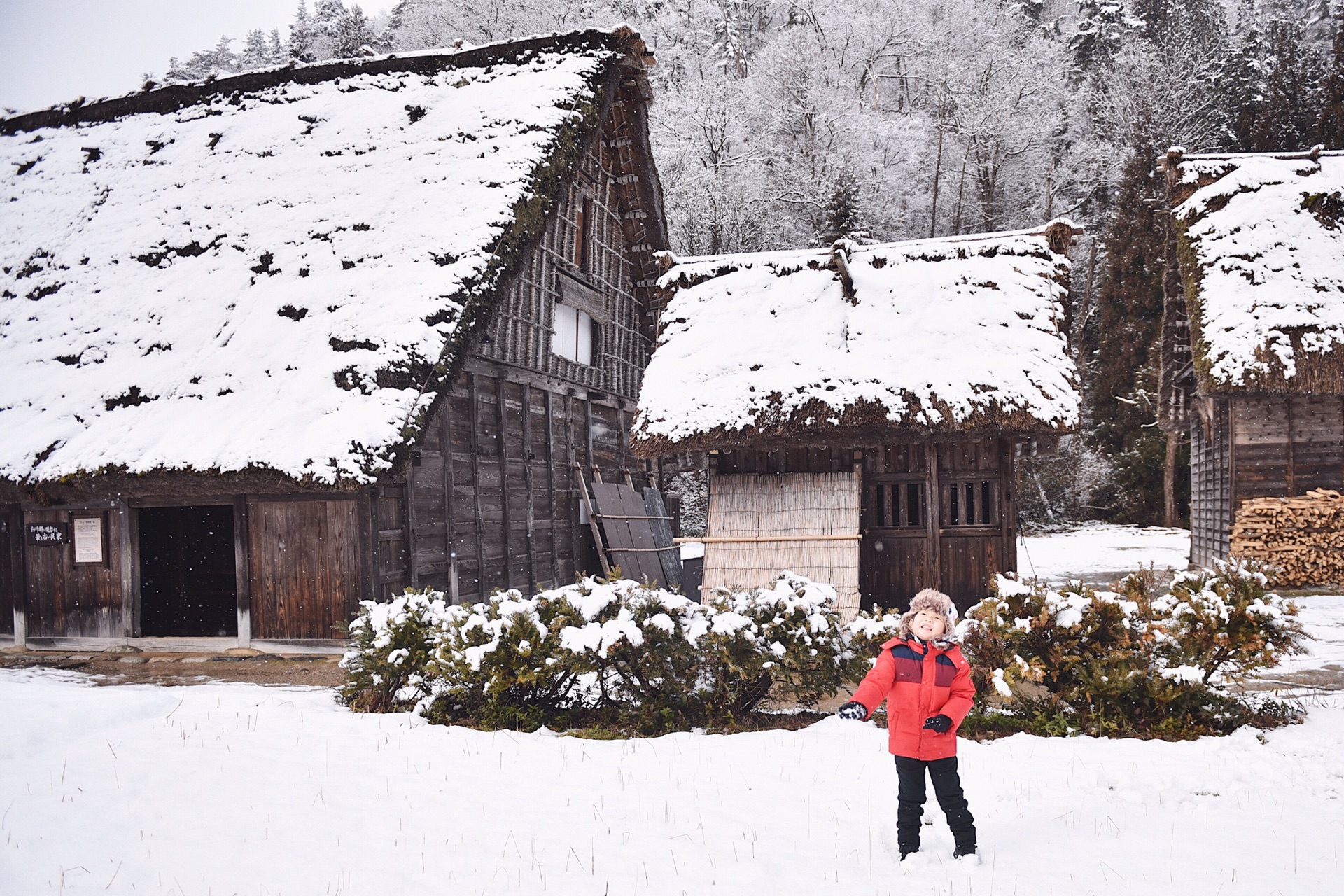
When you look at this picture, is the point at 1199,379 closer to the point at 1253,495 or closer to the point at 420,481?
the point at 1253,495

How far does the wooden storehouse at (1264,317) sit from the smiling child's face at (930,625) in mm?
11482

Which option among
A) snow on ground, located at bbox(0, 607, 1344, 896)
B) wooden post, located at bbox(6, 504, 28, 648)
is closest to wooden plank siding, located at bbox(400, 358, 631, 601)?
snow on ground, located at bbox(0, 607, 1344, 896)

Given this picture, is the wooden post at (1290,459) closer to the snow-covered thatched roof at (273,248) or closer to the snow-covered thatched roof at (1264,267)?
the snow-covered thatched roof at (1264,267)

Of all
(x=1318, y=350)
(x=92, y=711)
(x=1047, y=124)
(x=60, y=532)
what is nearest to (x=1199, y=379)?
(x=1318, y=350)

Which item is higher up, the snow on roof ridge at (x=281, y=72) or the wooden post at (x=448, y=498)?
the snow on roof ridge at (x=281, y=72)

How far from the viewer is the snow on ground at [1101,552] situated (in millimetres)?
16859

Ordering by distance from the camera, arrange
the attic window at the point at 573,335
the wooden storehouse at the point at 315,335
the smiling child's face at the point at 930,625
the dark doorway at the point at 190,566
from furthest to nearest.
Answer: the dark doorway at the point at 190,566, the attic window at the point at 573,335, the wooden storehouse at the point at 315,335, the smiling child's face at the point at 930,625

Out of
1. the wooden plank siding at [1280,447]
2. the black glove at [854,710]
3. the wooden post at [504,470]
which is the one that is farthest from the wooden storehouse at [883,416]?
the black glove at [854,710]

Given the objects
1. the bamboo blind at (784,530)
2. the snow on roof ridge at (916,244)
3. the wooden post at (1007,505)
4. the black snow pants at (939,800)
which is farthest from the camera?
the snow on roof ridge at (916,244)

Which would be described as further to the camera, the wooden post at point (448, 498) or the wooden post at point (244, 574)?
the wooden post at point (448, 498)

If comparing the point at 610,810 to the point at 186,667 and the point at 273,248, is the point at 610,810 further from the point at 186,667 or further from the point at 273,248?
the point at 273,248

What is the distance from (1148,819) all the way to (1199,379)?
11.2m

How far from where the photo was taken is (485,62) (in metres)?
14.6

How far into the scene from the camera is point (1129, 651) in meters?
6.25
